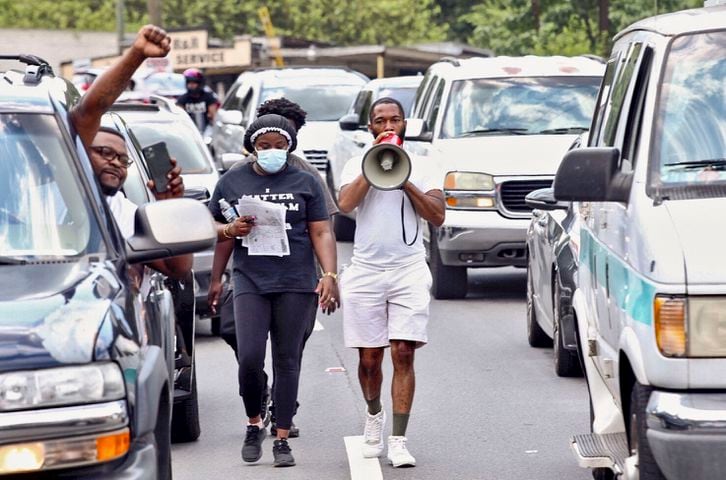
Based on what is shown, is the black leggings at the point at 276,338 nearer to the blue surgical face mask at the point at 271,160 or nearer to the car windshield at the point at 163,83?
the blue surgical face mask at the point at 271,160

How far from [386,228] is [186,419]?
1.55m

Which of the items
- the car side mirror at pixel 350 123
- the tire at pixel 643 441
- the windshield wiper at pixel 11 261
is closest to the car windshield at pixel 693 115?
the tire at pixel 643 441

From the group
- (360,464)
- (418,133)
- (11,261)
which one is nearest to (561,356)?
(360,464)

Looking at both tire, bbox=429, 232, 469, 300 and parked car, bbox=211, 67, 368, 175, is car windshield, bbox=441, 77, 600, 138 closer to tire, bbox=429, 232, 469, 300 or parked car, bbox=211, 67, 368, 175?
tire, bbox=429, 232, 469, 300

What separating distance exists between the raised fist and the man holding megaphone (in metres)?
2.10

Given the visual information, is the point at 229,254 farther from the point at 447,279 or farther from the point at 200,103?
the point at 200,103

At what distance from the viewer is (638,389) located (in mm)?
5582

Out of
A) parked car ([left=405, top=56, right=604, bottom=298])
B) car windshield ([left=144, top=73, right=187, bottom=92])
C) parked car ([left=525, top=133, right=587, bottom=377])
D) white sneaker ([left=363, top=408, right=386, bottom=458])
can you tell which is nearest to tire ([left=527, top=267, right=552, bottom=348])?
parked car ([left=525, top=133, right=587, bottom=377])

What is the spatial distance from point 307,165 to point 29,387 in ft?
14.5

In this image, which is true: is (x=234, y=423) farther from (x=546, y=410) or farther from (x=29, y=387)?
(x=29, y=387)

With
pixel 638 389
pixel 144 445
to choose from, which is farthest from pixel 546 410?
pixel 144 445

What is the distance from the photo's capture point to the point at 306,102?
2283 cm

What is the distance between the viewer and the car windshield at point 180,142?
14.4 meters

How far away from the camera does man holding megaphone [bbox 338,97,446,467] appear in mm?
8141
